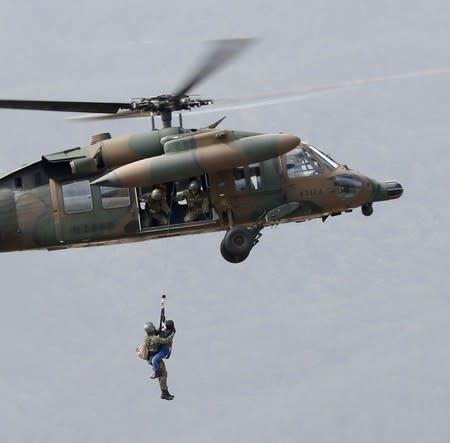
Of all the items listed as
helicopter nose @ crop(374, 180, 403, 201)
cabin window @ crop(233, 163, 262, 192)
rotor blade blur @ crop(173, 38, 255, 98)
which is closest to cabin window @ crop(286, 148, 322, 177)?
cabin window @ crop(233, 163, 262, 192)

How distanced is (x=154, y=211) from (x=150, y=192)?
44 centimetres

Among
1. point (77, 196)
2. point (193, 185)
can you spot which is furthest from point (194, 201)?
point (77, 196)

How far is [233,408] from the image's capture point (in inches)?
7840

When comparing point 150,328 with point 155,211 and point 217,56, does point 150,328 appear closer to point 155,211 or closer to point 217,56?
point 155,211

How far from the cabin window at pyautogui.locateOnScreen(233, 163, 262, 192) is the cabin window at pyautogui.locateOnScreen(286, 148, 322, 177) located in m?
0.77

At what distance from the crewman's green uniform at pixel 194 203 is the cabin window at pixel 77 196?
201cm

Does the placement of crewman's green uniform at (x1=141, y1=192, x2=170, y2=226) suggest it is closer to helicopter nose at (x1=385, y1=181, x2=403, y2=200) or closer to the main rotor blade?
the main rotor blade

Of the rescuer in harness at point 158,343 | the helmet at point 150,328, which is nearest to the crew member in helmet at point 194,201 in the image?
the rescuer in harness at point 158,343

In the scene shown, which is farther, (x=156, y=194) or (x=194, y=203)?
(x=194, y=203)

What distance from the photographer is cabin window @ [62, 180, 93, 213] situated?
123 feet

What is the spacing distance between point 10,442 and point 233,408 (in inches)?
A: 1054

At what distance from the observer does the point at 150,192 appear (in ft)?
123

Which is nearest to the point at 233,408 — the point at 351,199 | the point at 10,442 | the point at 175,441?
the point at 175,441

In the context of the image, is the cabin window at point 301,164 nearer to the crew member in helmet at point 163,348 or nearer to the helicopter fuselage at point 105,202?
the helicopter fuselage at point 105,202
